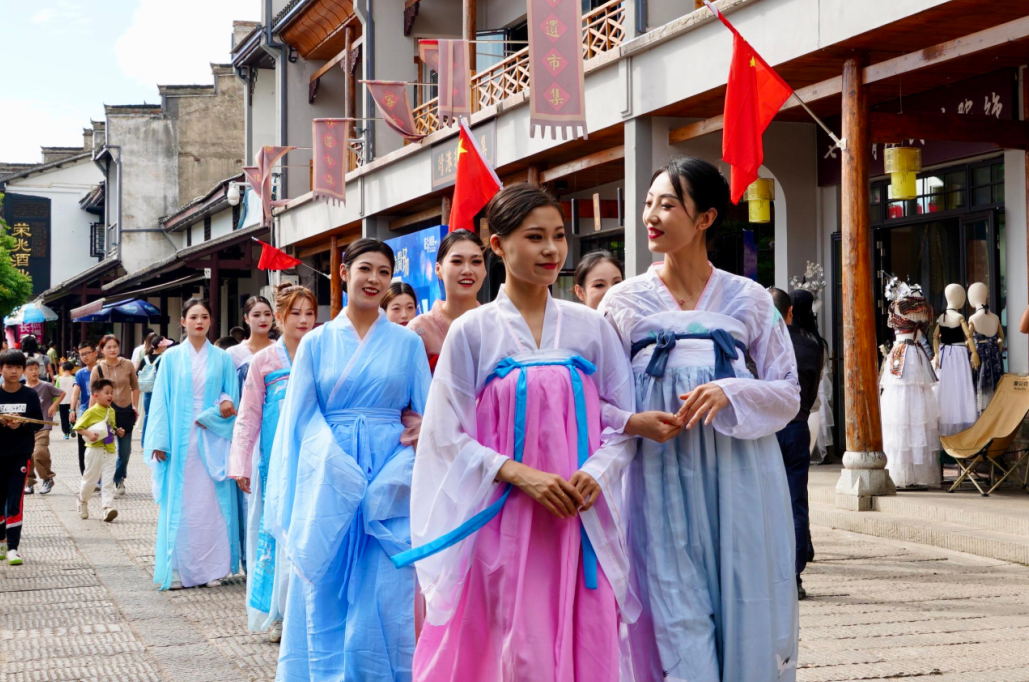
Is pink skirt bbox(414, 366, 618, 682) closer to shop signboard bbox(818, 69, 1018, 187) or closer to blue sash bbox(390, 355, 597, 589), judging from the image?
blue sash bbox(390, 355, 597, 589)

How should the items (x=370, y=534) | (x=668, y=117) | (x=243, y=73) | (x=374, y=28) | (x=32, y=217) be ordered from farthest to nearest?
(x=32, y=217), (x=243, y=73), (x=374, y=28), (x=668, y=117), (x=370, y=534)

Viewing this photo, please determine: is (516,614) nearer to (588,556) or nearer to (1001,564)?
(588,556)

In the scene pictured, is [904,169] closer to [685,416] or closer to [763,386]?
[763,386]

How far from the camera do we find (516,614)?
10.8 ft

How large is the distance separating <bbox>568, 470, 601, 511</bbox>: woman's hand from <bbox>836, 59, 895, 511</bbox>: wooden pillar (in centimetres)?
655

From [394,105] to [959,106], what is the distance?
808 cm

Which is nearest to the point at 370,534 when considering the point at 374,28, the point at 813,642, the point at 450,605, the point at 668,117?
the point at 450,605

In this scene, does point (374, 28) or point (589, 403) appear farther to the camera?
point (374, 28)

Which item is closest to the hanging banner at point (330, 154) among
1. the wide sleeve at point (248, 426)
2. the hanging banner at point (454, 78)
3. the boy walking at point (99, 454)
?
the hanging banner at point (454, 78)

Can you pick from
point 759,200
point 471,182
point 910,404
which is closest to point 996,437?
point 910,404

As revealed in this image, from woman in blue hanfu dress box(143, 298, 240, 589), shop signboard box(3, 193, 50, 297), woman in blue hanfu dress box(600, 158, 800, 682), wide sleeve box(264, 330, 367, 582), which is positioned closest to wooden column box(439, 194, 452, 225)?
woman in blue hanfu dress box(143, 298, 240, 589)

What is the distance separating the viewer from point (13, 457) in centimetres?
868

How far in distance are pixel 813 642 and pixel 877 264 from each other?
770cm

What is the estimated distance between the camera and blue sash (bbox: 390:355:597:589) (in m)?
3.32
